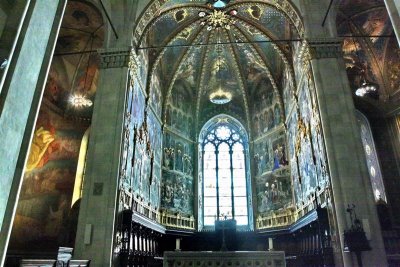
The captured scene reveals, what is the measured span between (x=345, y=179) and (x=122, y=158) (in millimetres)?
8419

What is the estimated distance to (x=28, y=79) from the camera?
6461 mm

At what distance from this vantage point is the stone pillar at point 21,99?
5.74 m

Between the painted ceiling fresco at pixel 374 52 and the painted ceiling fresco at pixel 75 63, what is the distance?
1319 cm

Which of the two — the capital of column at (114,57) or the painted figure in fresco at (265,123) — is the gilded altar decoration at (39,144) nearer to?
the capital of column at (114,57)

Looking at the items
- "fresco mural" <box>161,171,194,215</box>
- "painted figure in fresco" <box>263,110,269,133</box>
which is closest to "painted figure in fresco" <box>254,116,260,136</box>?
"painted figure in fresco" <box>263,110,269,133</box>

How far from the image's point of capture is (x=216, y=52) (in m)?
23.4

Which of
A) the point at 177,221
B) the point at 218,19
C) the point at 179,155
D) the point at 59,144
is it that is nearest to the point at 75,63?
the point at 59,144

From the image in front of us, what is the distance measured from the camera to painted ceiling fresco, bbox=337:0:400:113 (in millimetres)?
17469

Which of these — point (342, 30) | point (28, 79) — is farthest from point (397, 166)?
point (28, 79)

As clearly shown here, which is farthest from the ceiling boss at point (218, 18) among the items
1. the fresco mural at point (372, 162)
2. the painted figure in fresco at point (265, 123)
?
the fresco mural at point (372, 162)

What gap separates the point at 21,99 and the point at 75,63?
14695 mm

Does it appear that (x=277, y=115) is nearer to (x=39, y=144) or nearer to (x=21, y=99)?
(x=39, y=144)

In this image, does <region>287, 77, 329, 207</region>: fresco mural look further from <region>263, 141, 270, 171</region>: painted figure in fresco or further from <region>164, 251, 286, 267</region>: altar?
<region>164, 251, 286, 267</region>: altar

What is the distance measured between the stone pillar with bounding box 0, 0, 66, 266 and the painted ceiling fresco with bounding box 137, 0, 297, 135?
31.5 ft
